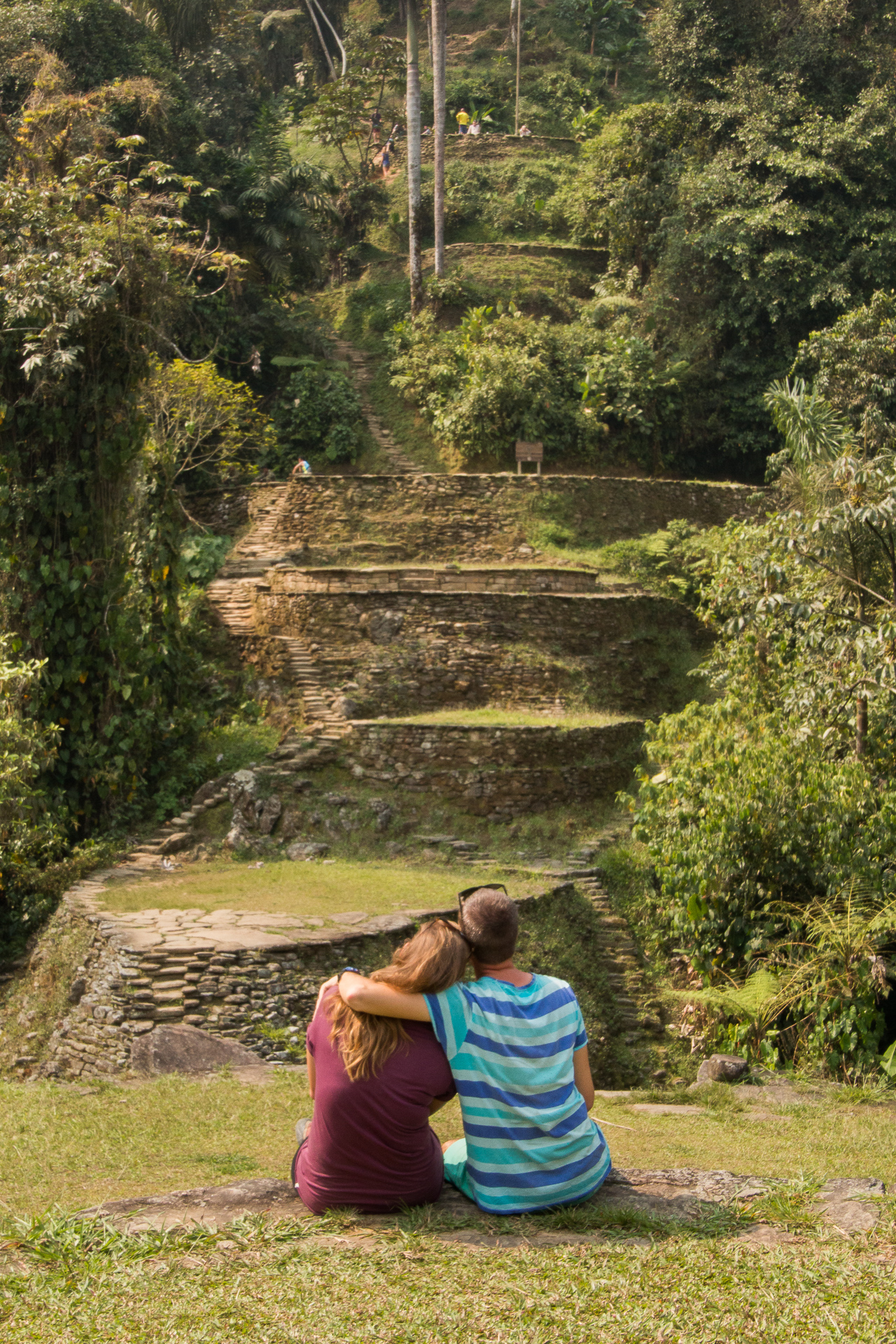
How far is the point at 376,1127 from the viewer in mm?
3471

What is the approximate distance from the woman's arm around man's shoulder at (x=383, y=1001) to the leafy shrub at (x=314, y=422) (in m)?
17.0

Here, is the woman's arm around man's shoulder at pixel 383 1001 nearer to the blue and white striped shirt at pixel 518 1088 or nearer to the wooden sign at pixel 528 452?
the blue and white striped shirt at pixel 518 1088

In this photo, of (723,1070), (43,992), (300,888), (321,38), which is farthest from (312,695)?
(321,38)

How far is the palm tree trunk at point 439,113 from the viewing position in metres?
22.8

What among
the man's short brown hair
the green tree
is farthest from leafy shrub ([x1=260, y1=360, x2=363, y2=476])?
the man's short brown hair

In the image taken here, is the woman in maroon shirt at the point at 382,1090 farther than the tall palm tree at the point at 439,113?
No

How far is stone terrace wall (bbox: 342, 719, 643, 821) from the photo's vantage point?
507 inches

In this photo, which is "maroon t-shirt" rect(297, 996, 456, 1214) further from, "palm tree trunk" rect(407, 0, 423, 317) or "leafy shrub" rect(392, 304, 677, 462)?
"palm tree trunk" rect(407, 0, 423, 317)

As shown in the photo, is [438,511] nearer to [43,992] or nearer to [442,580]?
[442,580]

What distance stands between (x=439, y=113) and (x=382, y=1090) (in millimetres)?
22874

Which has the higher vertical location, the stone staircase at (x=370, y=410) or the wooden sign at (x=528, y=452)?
the stone staircase at (x=370, y=410)

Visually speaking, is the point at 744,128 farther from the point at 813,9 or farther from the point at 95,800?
the point at 95,800

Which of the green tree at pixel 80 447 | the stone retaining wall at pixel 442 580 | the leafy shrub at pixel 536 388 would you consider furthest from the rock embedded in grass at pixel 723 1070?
the leafy shrub at pixel 536 388

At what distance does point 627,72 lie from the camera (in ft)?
120
